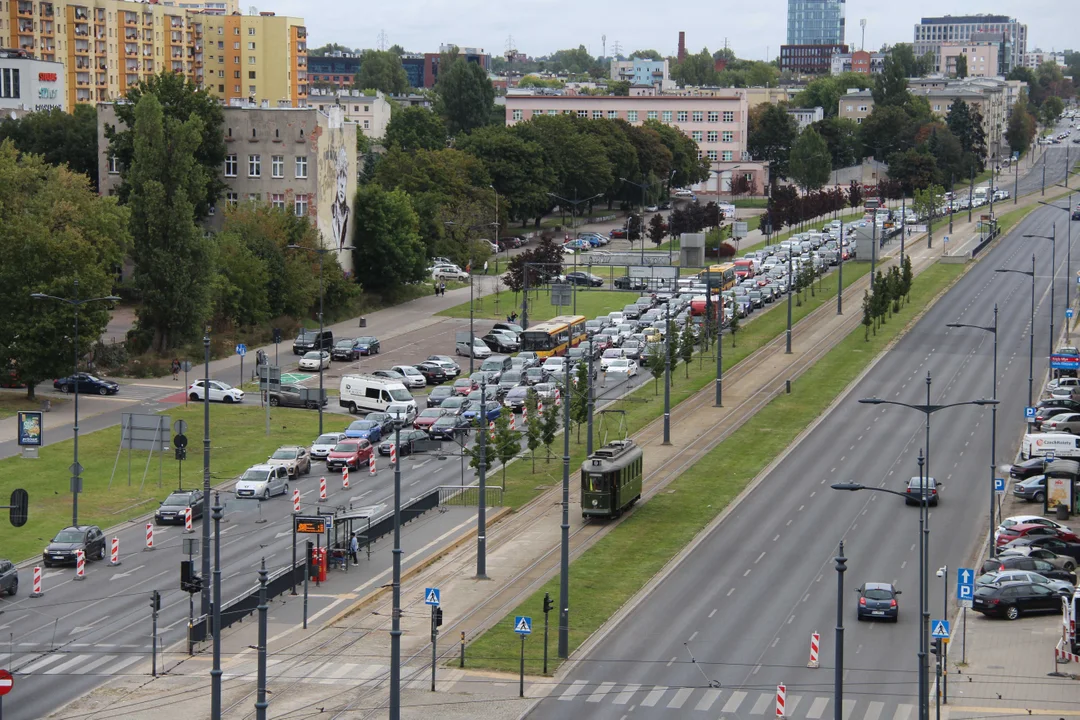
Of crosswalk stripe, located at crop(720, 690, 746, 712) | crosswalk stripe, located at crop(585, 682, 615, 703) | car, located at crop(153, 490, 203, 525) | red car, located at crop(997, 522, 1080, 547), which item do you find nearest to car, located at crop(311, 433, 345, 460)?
car, located at crop(153, 490, 203, 525)

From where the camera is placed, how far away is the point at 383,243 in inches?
5010

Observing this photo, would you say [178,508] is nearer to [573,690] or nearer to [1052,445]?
[573,690]

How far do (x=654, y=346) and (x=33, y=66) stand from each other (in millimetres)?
109183

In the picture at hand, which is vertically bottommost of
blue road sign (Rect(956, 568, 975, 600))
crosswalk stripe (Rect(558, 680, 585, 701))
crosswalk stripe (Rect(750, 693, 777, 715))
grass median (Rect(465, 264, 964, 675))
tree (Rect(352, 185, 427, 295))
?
crosswalk stripe (Rect(558, 680, 585, 701))

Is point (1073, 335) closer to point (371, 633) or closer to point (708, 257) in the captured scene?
point (708, 257)

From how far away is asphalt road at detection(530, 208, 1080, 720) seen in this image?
46.8m

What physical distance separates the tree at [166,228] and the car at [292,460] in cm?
2804

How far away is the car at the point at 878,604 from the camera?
53312 mm

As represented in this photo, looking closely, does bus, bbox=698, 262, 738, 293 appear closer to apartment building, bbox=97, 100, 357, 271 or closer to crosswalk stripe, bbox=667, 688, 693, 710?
apartment building, bbox=97, 100, 357, 271

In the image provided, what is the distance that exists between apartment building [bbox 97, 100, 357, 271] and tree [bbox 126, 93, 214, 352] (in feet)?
62.0

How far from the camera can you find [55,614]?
53.4m

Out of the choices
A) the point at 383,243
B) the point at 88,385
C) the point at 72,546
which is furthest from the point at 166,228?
the point at 72,546

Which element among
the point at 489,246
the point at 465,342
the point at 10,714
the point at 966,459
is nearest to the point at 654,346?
the point at 465,342

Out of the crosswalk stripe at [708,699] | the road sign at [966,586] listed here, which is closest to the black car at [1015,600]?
the road sign at [966,586]
